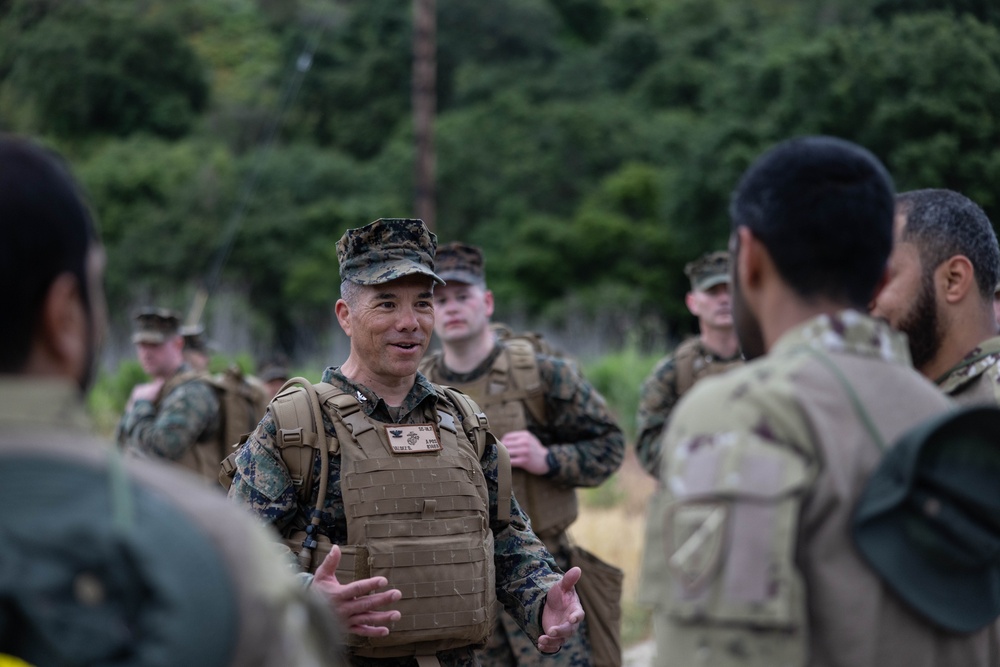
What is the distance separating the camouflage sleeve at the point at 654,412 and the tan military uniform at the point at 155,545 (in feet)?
16.9

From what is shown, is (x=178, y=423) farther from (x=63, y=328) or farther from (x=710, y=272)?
(x=63, y=328)

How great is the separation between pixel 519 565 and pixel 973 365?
158 cm

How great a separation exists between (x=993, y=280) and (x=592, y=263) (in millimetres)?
28728

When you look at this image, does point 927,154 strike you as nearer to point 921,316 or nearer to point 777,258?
point 921,316

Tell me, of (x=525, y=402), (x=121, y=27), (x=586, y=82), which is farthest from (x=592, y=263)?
(x=525, y=402)

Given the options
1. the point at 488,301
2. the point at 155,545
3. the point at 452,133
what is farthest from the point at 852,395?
the point at 452,133

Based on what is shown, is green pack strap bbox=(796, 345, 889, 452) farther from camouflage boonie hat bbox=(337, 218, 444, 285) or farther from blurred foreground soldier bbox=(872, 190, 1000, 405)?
camouflage boonie hat bbox=(337, 218, 444, 285)

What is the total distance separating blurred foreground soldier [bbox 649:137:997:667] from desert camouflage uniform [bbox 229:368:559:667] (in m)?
1.70

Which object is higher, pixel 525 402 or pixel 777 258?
pixel 525 402

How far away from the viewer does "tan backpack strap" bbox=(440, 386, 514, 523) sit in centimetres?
402

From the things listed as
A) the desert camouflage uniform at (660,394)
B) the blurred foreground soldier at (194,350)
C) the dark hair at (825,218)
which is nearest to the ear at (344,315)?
the dark hair at (825,218)

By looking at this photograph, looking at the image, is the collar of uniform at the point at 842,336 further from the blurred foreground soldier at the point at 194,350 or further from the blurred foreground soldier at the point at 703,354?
the blurred foreground soldier at the point at 194,350

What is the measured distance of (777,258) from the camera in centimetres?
234

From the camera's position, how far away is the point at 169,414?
26.4 feet
